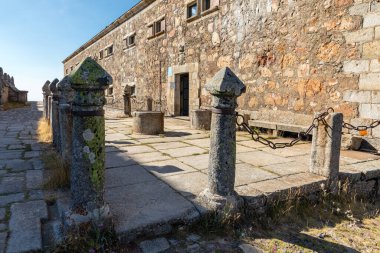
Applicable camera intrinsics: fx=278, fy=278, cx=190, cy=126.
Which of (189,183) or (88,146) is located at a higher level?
(88,146)

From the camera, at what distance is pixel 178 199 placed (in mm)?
2488

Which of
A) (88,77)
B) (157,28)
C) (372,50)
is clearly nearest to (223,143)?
(88,77)

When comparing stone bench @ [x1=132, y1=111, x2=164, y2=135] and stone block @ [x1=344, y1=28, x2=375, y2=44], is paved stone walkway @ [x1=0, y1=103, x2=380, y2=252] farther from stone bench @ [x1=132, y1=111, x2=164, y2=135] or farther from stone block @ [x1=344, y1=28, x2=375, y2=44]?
stone block @ [x1=344, y1=28, x2=375, y2=44]

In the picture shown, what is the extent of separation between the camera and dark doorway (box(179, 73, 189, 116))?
395 inches

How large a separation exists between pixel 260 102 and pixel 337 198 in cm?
375

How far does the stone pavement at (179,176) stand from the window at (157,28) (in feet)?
22.2

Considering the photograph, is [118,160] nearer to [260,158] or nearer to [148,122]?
[260,158]

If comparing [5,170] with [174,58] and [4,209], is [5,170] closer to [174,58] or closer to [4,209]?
[4,209]

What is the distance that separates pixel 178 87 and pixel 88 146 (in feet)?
26.9

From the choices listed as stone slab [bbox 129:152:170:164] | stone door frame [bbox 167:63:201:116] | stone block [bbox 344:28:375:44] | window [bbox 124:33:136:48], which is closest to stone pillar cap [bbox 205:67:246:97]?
stone slab [bbox 129:152:170:164]

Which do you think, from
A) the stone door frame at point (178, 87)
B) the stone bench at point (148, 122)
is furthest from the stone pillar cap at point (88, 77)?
the stone door frame at point (178, 87)

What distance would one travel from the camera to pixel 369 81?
4.37 meters

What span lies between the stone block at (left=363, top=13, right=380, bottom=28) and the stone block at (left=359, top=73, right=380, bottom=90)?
2.51 ft

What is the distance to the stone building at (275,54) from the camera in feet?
14.7
